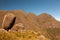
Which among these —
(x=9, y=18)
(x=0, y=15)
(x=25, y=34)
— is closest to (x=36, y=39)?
(x=25, y=34)

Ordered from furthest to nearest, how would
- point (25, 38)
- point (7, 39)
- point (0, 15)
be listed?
1. point (0, 15)
2. point (25, 38)
3. point (7, 39)

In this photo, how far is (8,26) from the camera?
31.5 meters

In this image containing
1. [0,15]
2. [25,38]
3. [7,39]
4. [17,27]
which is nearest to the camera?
[7,39]

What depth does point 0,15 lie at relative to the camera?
19325 cm

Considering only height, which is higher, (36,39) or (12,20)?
(12,20)

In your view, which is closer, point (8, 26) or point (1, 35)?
point (1, 35)

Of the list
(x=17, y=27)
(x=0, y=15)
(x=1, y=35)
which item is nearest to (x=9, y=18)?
(x=17, y=27)

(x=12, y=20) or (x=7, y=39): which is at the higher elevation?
(x=12, y=20)

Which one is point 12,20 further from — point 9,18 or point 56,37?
point 56,37

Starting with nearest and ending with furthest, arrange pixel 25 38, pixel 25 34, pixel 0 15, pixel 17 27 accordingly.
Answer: pixel 25 38, pixel 25 34, pixel 17 27, pixel 0 15

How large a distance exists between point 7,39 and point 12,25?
14320 millimetres

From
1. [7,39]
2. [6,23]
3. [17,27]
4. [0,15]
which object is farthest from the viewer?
[0,15]

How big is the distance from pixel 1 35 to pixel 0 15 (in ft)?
582

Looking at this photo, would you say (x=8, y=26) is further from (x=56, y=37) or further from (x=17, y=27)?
(x=56, y=37)
